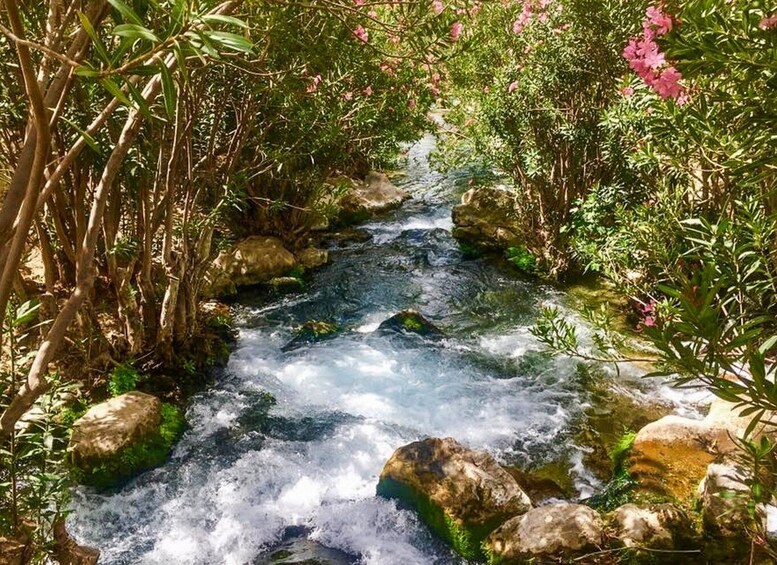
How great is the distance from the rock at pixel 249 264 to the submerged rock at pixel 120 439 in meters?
3.48

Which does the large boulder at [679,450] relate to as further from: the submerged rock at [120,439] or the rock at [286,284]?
the rock at [286,284]

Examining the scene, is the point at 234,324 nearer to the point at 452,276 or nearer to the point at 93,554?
the point at 452,276

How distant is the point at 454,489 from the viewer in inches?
173

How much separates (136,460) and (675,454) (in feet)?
16.8

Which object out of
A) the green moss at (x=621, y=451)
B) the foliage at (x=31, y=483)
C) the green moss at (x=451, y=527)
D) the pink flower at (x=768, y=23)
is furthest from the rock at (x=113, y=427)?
the pink flower at (x=768, y=23)

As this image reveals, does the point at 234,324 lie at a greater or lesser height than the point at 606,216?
lesser

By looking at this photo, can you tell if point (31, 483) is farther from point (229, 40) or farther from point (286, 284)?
point (286, 284)

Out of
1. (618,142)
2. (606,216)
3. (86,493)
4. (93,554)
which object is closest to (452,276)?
(606,216)

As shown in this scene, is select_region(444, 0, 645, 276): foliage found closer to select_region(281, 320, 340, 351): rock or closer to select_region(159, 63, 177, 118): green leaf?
select_region(281, 320, 340, 351): rock

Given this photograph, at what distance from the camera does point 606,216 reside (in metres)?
7.41

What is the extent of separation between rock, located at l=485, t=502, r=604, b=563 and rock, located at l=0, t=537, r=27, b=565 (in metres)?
3.15

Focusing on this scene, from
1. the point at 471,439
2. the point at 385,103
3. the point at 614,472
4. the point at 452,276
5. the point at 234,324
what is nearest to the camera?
the point at 614,472

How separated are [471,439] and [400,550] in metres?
1.62

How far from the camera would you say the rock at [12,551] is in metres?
2.52
